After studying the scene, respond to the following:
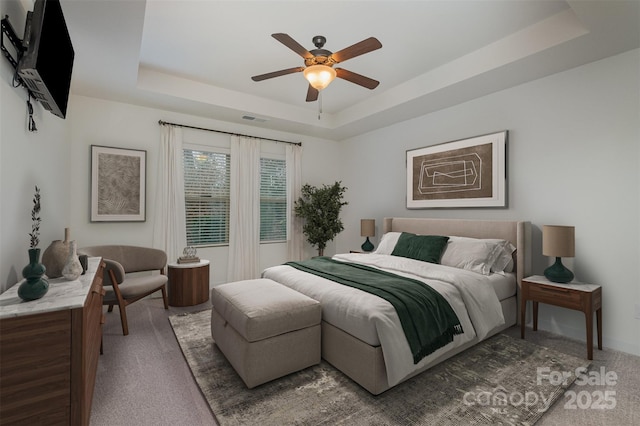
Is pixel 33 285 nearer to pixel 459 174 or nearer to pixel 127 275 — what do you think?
pixel 127 275

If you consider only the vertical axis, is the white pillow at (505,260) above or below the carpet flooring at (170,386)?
above

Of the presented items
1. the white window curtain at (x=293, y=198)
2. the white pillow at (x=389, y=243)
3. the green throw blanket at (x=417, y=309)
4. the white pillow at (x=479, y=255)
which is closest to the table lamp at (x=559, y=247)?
the white pillow at (x=479, y=255)

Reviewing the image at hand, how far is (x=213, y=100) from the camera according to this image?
420 cm

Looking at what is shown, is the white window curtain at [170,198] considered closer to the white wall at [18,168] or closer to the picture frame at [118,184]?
the picture frame at [118,184]

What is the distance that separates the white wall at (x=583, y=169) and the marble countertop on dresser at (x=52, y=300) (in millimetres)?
4005

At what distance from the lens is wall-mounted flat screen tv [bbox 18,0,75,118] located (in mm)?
1679

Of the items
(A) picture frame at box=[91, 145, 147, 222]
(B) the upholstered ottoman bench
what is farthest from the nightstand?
(A) picture frame at box=[91, 145, 147, 222]

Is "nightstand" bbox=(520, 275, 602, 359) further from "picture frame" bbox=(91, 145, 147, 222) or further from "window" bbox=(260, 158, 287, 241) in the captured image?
"picture frame" bbox=(91, 145, 147, 222)

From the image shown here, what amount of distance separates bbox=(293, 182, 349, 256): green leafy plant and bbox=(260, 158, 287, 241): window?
0.31 meters

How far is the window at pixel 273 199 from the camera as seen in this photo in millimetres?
5352

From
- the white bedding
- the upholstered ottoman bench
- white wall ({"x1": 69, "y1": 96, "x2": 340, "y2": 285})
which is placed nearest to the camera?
the white bedding

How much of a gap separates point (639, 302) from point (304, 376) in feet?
9.83

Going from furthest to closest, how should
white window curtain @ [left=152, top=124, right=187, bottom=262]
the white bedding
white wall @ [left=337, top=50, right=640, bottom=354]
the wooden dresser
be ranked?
1. white window curtain @ [left=152, top=124, right=187, bottom=262]
2. white wall @ [left=337, top=50, right=640, bottom=354]
3. the white bedding
4. the wooden dresser

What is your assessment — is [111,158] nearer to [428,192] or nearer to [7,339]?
[7,339]
